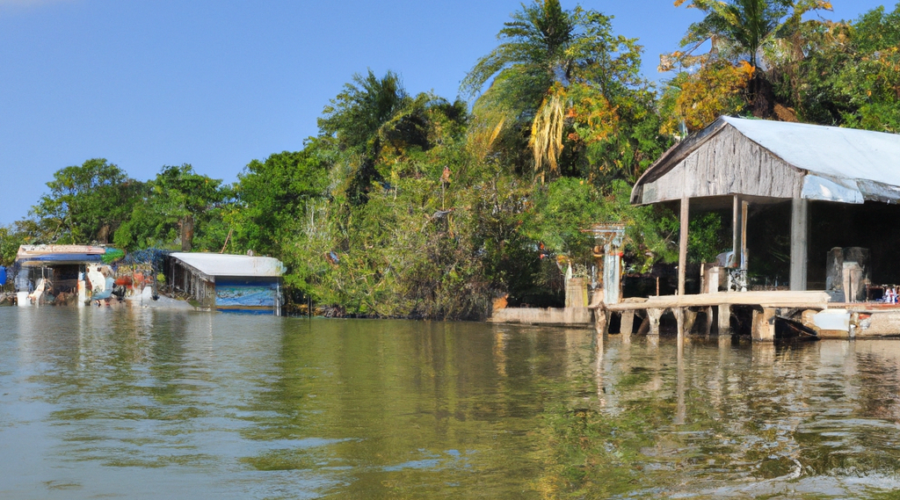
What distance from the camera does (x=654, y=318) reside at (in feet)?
60.9

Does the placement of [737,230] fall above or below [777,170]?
below

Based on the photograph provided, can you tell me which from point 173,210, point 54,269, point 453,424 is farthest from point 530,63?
point 54,269

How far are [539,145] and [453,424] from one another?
18.8 metres

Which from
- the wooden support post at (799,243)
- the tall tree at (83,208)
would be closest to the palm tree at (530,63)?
the wooden support post at (799,243)

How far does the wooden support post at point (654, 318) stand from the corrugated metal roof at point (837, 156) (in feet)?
12.9

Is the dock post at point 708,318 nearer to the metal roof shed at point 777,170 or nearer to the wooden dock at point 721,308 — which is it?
the wooden dock at point 721,308

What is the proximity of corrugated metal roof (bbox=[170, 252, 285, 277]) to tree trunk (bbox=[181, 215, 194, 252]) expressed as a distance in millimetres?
10022

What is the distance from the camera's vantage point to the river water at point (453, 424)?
578 centimetres

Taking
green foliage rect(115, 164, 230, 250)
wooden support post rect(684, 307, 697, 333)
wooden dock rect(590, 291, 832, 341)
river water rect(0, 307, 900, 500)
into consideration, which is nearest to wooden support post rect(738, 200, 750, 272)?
wooden dock rect(590, 291, 832, 341)

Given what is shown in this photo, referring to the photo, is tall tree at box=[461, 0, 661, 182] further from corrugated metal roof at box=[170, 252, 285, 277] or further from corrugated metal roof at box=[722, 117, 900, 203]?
corrugated metal roof at box=[170, 252, 285, 277]

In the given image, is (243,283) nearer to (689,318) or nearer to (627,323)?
(627,323)

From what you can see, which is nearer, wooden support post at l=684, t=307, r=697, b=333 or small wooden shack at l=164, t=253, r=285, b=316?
wooden support post at l=684, t=307, r=697, b=333

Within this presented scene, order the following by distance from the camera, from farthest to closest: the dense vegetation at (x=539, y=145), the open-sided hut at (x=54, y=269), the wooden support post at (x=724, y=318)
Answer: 1. the open-sided hut at (x=54, y=269)
2. the dense vegetation at (x=539, y=145)
3. the wooden support post at (x=724, y=318)

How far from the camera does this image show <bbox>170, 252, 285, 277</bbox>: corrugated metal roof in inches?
1383
